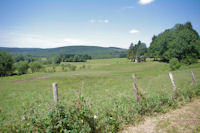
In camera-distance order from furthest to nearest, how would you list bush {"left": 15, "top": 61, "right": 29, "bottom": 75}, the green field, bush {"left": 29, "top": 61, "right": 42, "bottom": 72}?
bush {"left": 29, "top": 61, "right": 42, "bottom": 72} → bush {"left": 15, "top": 61, "right": 29, "bottom": 75} → the green field

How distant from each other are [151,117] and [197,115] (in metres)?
2.28

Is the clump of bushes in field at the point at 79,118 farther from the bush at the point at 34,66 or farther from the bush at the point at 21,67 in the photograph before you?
the bush at the point at 34,66

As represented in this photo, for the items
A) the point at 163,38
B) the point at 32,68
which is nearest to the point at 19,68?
the point at 32,68

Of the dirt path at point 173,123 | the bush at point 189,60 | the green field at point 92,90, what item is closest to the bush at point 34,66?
the green field at point 92,90

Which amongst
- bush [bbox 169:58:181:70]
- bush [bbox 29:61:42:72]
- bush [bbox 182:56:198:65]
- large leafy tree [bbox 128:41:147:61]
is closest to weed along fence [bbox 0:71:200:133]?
bush [bbox 169:58:181:70]

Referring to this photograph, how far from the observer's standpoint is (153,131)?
490 cm

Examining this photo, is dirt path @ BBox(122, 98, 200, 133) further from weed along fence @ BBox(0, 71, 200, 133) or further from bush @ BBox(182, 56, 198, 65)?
bush @ BBox(182, 56, 198, 65)

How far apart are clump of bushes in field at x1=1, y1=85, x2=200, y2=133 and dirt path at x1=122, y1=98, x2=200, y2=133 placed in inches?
14.8

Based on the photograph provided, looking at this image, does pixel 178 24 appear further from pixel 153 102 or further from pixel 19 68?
pixel 19 68

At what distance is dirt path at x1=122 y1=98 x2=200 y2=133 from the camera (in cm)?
493

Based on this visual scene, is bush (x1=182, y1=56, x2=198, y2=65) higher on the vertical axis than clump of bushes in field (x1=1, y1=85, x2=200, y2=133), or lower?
higher

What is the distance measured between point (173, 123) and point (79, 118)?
4218mm

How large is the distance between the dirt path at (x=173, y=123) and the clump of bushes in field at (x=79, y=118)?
0.38m

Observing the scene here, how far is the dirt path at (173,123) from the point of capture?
194 inches
